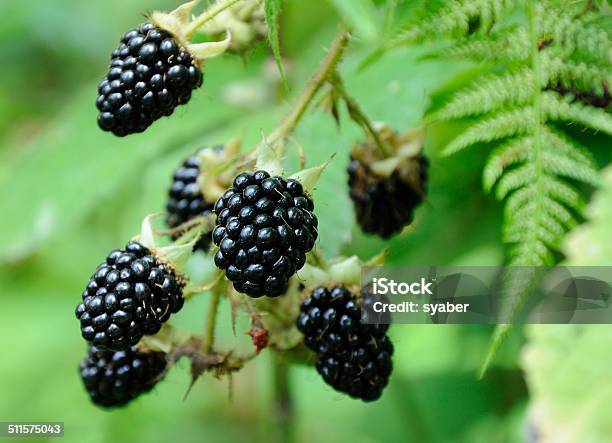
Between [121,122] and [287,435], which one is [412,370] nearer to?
[287,435]

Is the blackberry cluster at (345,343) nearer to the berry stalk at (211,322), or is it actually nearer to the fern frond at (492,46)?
the berry stalk at (211,322)

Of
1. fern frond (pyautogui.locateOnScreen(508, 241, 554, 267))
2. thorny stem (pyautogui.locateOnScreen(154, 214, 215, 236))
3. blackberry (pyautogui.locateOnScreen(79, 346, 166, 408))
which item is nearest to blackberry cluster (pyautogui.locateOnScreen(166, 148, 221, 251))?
thorny stem (pyautogui.locateOnScreen(154, 214, 215, 236))

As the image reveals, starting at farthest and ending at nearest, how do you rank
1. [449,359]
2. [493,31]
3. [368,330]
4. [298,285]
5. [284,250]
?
[449,359]
[298,285]
[368,330]
[493,31]
[284,250]

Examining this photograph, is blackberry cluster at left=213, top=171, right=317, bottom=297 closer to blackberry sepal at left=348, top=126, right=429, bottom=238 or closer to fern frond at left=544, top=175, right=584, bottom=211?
fern frond at left=544, top=175, right=584, bottom=211

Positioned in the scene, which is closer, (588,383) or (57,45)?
(588,383)

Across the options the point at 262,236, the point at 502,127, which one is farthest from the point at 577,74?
the point at 262,236

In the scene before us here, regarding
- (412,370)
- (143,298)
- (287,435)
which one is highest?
(143,298)

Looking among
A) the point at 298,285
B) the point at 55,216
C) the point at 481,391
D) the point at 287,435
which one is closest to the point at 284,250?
the point at 298,285
